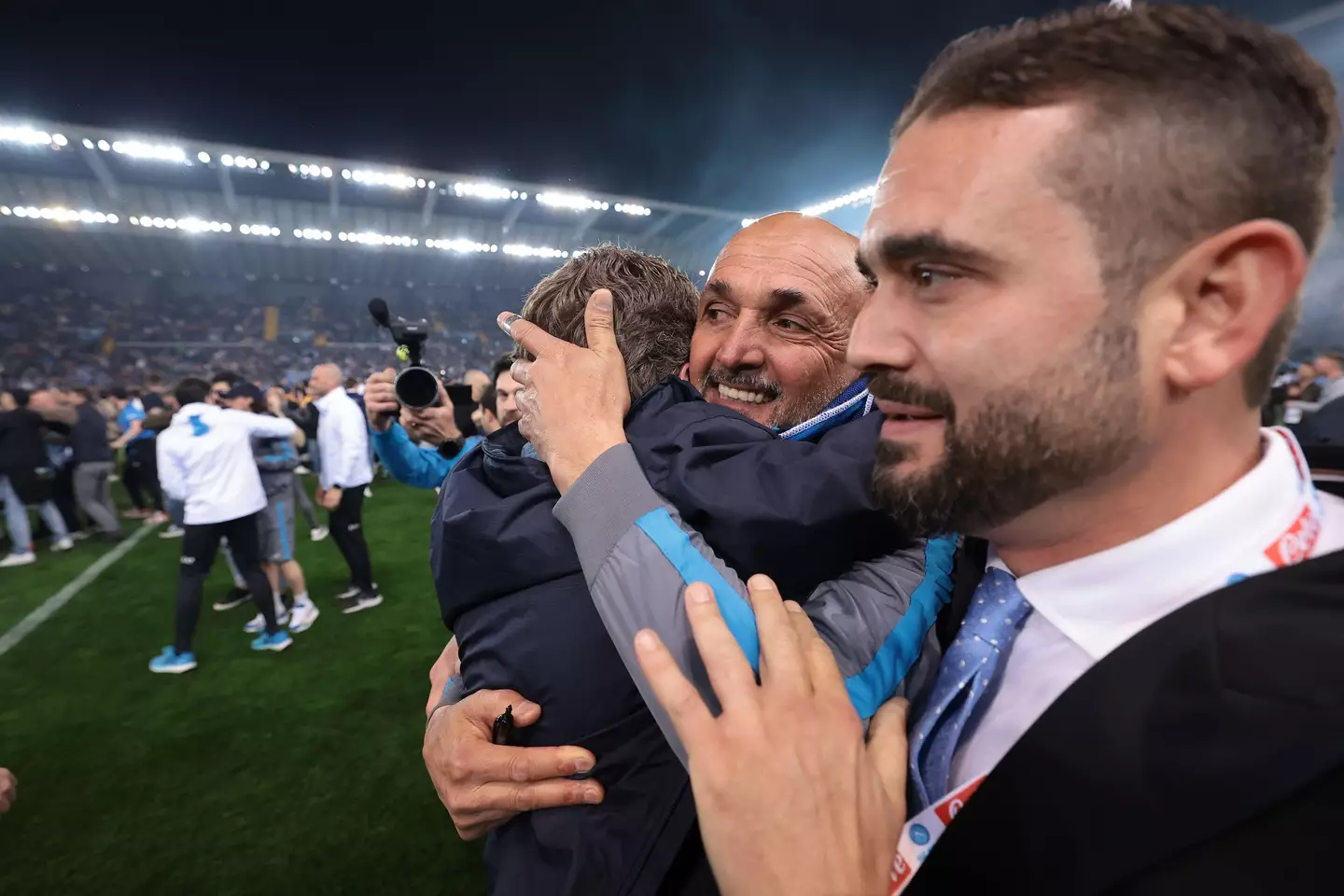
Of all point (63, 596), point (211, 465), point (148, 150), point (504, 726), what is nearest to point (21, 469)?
point (63, 596)

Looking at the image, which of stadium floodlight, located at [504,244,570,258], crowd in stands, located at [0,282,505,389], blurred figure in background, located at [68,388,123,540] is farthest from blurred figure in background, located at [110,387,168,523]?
stadium floodlight, located at [504,244,570,258]

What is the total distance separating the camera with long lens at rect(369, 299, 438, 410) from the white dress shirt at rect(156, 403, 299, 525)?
277 cm

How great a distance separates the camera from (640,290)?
1499mm

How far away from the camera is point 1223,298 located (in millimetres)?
831

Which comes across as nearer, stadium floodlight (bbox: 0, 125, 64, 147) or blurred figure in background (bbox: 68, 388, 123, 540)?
blurred figure in background (bbox: 68, 388, 123, 540)

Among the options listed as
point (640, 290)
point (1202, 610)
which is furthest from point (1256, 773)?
point (640, 290)

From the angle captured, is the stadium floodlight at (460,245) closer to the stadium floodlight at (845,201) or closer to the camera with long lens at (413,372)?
the stadium floodlight at (845,201)

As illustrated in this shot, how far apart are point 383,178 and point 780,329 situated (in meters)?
25.5

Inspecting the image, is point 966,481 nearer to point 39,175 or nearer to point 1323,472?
point 1323,472

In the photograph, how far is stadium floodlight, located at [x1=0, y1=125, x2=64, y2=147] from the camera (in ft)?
60.4

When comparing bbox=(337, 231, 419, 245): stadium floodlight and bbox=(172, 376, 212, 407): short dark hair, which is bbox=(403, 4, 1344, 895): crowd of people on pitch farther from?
bbox=(337, 231, 419, 245): stadium floodlight

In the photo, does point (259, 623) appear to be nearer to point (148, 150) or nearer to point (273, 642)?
point (273, 642)

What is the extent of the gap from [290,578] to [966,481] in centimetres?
598

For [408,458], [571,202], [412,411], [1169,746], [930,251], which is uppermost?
[571,202]
